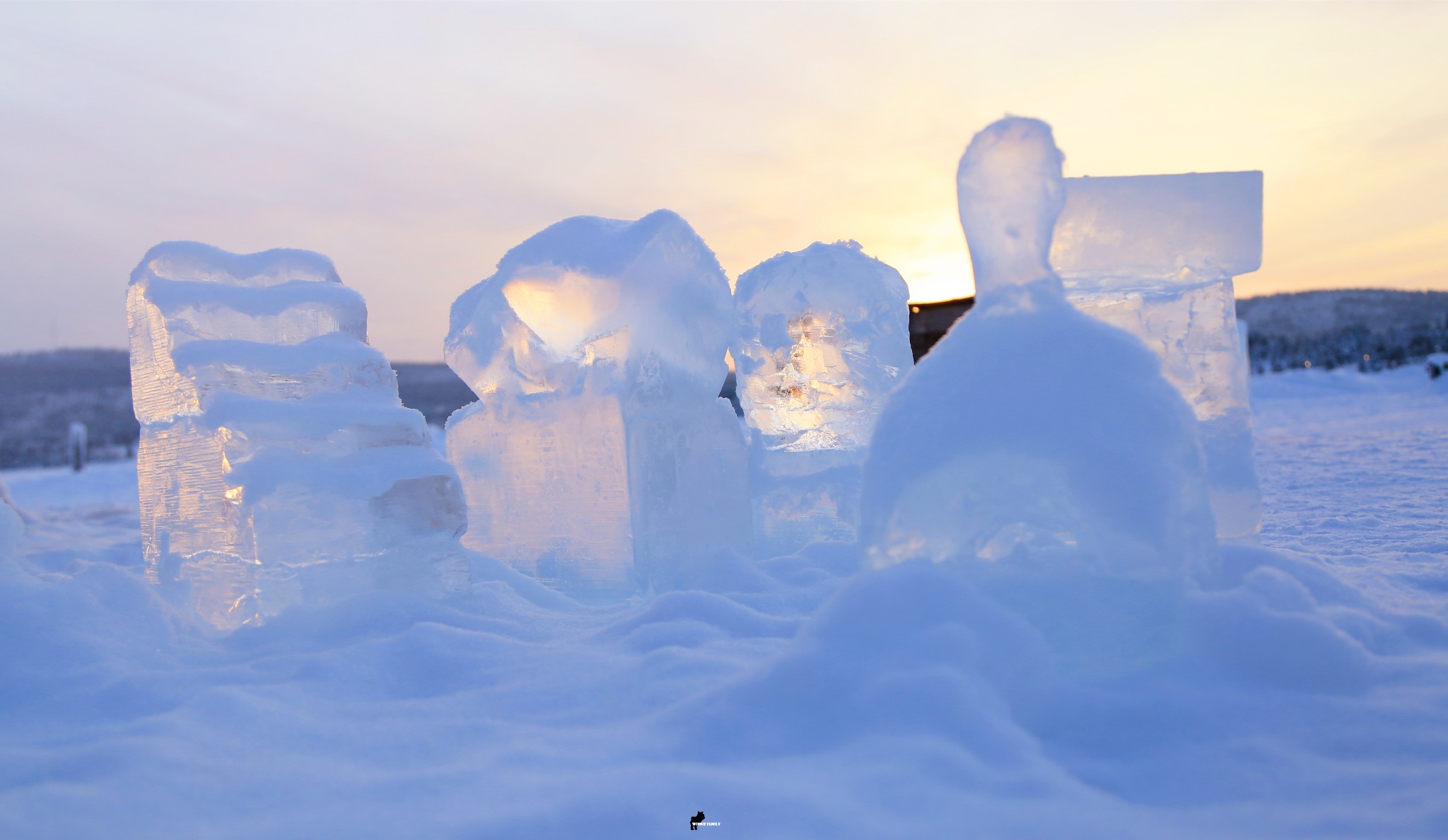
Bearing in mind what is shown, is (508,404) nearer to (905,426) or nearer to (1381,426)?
(905,426)

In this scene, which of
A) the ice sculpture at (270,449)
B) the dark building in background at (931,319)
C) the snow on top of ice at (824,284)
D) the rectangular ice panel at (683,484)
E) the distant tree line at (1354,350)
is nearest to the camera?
the ice sculpture at (270,449)

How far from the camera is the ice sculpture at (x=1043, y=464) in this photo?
262cm

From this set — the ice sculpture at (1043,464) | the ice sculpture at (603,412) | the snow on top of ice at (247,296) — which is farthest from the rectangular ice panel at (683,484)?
the ice sculpture at (1043,464)

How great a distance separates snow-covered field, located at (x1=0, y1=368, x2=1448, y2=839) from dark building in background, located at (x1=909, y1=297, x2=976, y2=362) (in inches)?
507

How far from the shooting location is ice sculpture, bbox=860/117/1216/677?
262cm

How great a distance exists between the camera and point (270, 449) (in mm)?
3848

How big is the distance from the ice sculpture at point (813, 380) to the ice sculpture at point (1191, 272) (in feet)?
5.19

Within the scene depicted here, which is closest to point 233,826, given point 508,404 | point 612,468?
point 612,468

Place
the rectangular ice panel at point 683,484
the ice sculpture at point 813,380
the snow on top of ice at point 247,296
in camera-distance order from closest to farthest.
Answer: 1. the snow on top of ice at point 247,296
2. the rectangular ice panel at point 683,484
3. the ice sculpture at point 813,380

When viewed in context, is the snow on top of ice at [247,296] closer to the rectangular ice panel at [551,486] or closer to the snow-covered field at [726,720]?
the rectangular ice panel at [551,486]

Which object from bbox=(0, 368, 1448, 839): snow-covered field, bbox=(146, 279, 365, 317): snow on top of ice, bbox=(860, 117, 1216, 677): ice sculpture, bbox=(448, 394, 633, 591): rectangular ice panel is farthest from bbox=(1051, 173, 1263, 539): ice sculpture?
bbox=(146, 279, 365, 317): snow on top of ice

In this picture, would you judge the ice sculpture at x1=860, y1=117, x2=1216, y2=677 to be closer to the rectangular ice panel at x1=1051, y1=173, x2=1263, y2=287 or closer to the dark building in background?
the rectangular ice panel at x1=1051, y1=173, x2=1263, y2=287

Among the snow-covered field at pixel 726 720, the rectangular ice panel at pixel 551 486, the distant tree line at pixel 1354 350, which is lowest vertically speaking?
the snow-covered field at pixel 726 720

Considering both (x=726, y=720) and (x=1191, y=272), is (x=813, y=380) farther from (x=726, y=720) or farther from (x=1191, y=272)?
(x=726, y=720)
